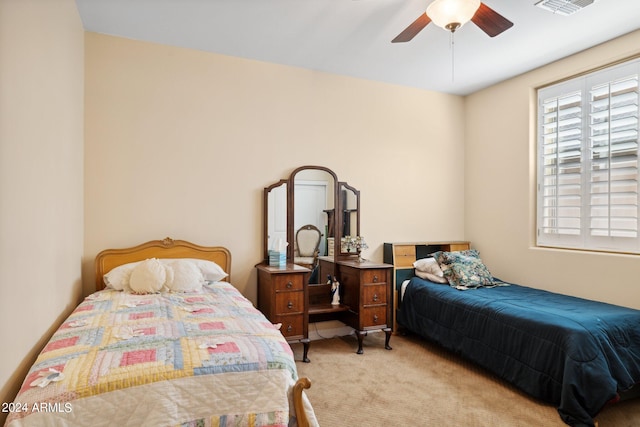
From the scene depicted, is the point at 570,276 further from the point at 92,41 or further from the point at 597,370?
the point at 92,41

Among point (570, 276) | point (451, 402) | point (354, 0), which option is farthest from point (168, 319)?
point (570, 276)

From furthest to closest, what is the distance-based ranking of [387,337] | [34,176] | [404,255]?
[404,255] → [387,337] → [34,176]

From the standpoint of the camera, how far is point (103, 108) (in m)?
3.09

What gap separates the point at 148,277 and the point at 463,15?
2681 mm

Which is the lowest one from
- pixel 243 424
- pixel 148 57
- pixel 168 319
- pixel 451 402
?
pixel 451 402

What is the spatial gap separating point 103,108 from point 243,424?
110 inches

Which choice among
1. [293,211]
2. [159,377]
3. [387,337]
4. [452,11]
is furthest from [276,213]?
[159,377]

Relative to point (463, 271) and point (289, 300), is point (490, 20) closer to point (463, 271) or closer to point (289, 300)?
point (463, 271)

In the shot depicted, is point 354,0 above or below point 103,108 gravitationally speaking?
above

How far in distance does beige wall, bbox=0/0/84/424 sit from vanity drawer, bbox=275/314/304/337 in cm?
156

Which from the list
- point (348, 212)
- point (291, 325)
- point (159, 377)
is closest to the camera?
point (159, 377)

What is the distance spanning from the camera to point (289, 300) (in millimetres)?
3203

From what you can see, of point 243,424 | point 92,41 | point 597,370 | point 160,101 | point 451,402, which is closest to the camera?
point 243,424

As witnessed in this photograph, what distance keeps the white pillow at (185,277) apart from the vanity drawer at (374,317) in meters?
1.51
